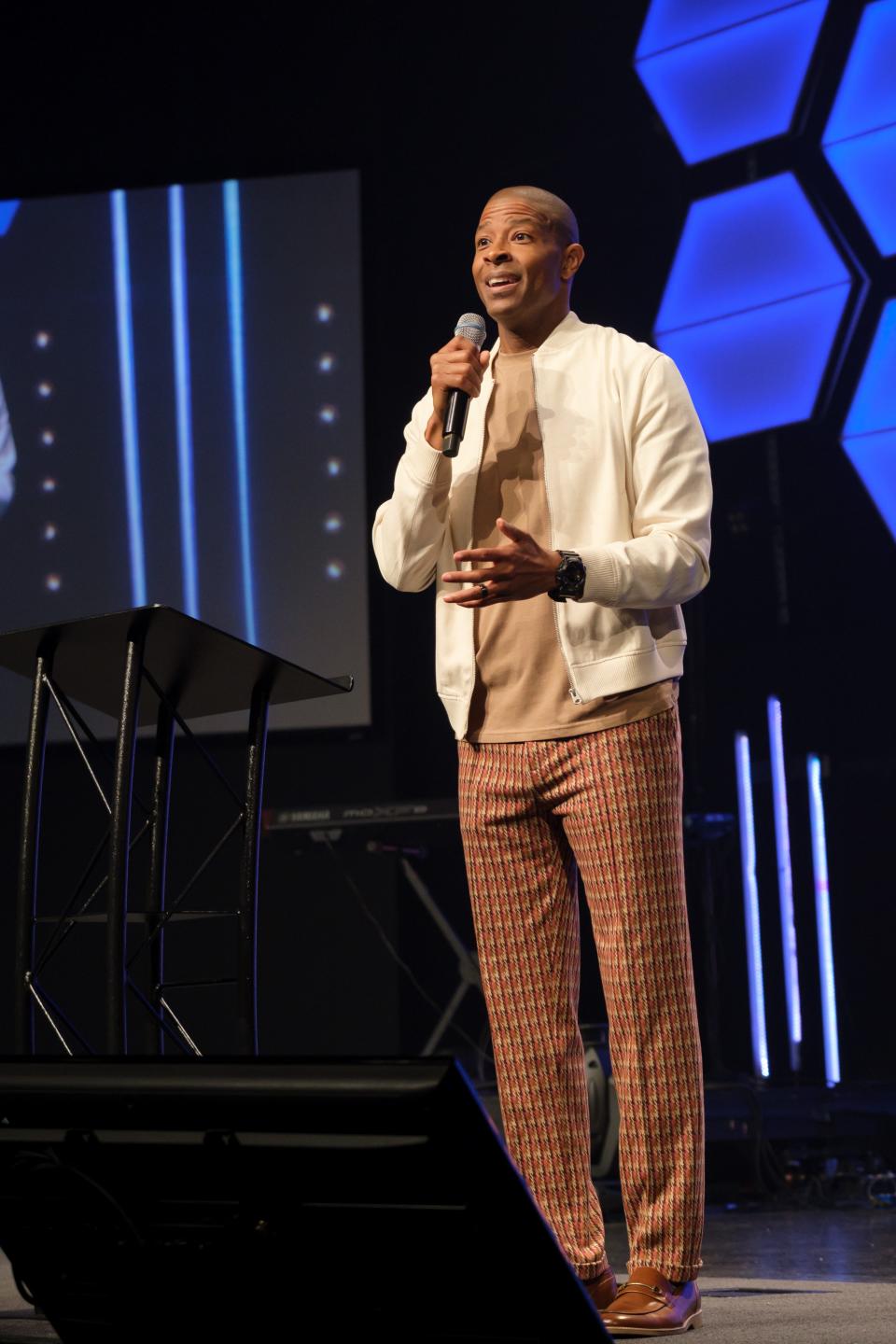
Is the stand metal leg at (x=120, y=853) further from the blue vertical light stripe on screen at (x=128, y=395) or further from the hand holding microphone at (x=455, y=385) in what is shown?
the blue vertical light stripe on screen at (x=128, y=395)

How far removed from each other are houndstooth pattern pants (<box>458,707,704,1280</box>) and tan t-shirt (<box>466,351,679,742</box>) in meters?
0.02

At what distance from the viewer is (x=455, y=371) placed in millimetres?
1792

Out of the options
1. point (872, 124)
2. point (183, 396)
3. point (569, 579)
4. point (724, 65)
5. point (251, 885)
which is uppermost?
point (724, 65)

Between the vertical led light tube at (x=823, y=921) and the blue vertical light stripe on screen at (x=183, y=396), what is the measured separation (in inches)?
73.5

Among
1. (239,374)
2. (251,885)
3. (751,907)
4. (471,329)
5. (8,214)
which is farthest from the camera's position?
(8,214)

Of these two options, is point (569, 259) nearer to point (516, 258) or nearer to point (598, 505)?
point (516, 258)

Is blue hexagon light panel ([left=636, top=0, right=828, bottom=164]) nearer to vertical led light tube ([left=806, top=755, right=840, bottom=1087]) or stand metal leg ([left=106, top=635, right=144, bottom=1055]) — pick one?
vertical led light tube ([left=806, top=755, right=840, bottom=1087])

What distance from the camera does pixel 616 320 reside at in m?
4.38

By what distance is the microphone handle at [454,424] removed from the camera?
5.90 feet

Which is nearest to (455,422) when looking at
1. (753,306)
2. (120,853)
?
(120,853)

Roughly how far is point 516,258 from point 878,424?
99.2 inches

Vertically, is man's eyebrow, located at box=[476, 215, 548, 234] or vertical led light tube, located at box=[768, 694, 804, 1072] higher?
man's eyebrow, located at box=[476, 215, 548, 234]

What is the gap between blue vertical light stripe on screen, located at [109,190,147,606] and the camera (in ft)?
14.6

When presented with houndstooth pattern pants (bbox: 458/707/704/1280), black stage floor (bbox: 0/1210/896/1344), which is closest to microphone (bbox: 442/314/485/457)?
houndstooth pattern pants (bbox: 458/707/704/1280)
